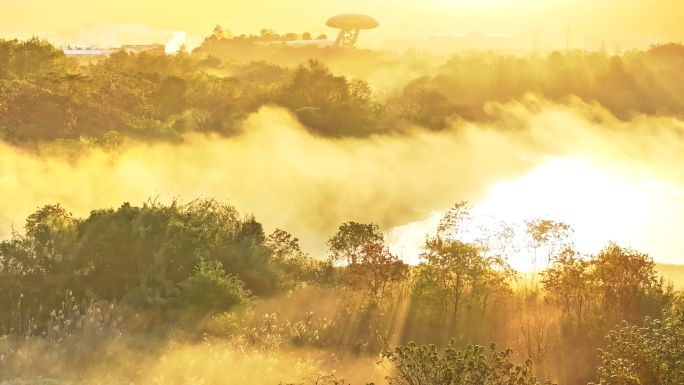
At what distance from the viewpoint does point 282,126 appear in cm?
4197

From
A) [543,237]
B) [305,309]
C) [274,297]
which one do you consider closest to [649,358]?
[305,309]

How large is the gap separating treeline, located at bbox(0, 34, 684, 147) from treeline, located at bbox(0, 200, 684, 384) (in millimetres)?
16950

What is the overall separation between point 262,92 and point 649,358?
4045 cm

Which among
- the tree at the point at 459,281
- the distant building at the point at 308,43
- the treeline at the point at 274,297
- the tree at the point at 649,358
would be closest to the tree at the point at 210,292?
the treeline at the point at 274,297

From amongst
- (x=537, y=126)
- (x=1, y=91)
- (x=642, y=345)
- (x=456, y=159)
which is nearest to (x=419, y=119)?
(x=456, y=159)

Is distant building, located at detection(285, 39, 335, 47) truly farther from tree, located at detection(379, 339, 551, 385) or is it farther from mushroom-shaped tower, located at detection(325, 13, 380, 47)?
tree, located at detection(379, 339, 551, 385)

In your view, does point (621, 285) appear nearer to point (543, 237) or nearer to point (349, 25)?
point (543, 237)

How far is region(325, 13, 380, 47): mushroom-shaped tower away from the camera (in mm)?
97188

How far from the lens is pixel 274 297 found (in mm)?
15508

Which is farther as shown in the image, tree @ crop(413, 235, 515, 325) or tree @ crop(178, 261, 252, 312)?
tree @ crop(413, 235, 515, 325)

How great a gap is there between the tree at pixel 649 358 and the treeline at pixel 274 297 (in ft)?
10.1

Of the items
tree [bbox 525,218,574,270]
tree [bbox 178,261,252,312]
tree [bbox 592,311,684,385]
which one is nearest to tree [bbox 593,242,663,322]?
tree [bbox 525,218,574,270]

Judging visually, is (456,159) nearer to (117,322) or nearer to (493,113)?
(493,113)

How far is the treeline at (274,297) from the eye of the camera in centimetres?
1303
